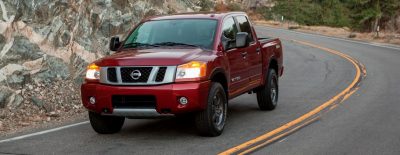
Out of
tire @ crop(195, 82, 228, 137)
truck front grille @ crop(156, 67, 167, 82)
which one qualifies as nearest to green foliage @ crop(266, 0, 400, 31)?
tire @ crop(195, 82, 228, 137)

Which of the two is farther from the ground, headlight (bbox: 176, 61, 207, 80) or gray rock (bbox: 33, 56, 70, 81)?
headlight (bbox: 176, 61, 207, 80)

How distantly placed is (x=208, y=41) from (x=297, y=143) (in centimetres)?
213

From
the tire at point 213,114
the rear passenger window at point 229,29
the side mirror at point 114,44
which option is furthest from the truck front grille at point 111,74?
the rear passenger window at point 229,29

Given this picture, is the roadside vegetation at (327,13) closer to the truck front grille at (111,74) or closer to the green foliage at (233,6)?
the green foliage at (233,6)

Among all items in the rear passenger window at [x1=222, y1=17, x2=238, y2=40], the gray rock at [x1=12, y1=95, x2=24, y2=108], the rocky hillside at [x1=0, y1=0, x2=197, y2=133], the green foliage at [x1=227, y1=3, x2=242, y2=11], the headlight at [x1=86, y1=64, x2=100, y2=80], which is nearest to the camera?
the headlight at [x1=86, y1=64, x2=100, y2=80]

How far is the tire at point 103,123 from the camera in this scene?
27.5 ft

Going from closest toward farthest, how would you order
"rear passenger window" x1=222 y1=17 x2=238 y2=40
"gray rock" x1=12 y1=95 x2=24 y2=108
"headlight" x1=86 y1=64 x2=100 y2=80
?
"headlight" x1=86 y1=64 x2=100 y2=80 → "rear passenger window" x1=222 y1=17 x2=238 y2=40 → "gray rock" x1=12 y1=95 x2=24 y2=108

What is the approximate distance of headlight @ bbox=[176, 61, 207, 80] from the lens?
7699mm

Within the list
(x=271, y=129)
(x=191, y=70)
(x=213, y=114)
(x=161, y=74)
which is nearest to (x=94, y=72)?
(x=161, y=74)

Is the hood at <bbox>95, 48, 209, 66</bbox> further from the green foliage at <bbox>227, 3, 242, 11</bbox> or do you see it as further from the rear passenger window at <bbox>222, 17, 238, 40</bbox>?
the green foliage at <bbox>227, 3, 242, 11</bbox>

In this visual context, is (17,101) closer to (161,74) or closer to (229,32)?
(229,32)

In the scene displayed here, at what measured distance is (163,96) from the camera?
7555 mm

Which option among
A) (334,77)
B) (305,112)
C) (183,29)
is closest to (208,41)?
(183,29)

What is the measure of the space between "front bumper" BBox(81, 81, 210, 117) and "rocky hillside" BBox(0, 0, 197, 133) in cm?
286
